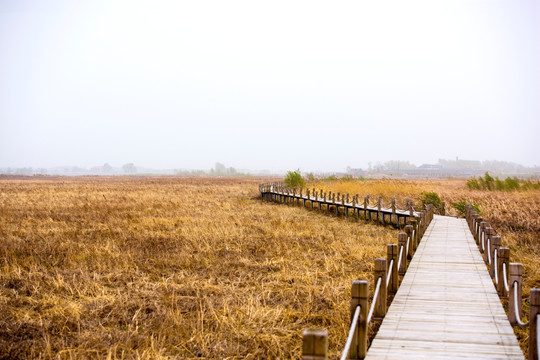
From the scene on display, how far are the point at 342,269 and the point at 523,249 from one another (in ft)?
18.7

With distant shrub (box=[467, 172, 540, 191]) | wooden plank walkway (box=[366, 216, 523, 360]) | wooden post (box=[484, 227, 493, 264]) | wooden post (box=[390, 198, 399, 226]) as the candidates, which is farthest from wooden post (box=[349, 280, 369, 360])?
distant shrub (box=[467, 172, 540, 191])

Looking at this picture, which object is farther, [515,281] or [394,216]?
[394,216]

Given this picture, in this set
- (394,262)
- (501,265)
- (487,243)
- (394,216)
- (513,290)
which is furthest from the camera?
(394,216)

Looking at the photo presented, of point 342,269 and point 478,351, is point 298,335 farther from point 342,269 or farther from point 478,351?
point 342,269

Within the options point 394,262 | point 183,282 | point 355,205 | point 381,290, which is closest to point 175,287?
point 183,282

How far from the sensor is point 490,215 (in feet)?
60.5

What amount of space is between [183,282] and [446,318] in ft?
17.0

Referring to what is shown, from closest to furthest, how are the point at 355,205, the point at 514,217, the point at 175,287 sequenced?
the point at 175,287 → the point at 514,217 → the point at 355,205

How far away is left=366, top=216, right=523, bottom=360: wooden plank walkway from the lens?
4.92m

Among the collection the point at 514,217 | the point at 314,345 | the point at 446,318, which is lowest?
the point at 446,318

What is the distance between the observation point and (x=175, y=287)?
8.69 m

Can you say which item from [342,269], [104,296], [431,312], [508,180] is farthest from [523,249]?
[508,180]

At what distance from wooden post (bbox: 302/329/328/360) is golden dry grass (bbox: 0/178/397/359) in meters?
3.06

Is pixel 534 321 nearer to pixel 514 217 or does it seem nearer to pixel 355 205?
pixel 514 217
